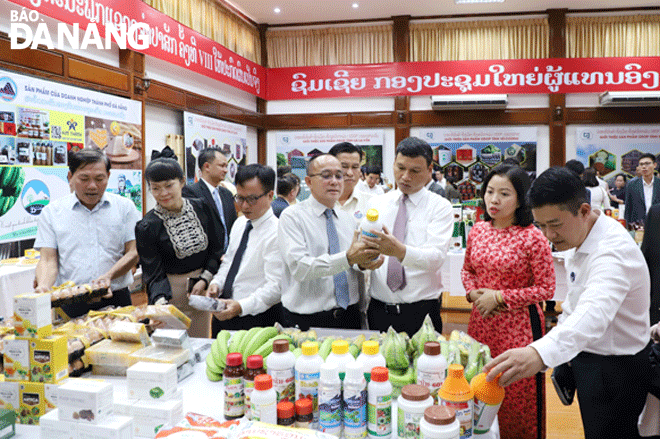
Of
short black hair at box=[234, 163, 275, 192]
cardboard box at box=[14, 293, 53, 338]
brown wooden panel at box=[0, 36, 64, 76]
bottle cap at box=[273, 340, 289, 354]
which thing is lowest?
bottle cap at box=[273, 340, 289, 354]

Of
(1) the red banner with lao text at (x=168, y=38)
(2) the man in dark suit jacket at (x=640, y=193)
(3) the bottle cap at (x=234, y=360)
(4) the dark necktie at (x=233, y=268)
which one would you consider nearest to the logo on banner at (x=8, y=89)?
(1) the red banner with lao text at (x=168, y=38)

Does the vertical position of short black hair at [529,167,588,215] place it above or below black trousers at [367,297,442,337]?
above

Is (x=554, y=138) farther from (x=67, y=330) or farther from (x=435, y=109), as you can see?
(x=67, y=330)

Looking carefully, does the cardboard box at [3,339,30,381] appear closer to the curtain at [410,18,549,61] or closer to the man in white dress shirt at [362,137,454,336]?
the man in white dress shirt at [362,137,454,336]

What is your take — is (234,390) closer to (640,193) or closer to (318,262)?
(318,262)

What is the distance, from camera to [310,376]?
1305 millimetres

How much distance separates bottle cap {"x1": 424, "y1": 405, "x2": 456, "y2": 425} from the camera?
108 cm

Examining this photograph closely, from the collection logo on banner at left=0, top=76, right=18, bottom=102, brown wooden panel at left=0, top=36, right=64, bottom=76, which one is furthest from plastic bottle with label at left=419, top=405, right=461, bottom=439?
brown wooden panel at left=0, top=36, right=64, bottom=76

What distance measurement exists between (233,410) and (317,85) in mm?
8713

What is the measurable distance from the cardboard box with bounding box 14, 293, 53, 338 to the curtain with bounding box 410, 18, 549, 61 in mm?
9182

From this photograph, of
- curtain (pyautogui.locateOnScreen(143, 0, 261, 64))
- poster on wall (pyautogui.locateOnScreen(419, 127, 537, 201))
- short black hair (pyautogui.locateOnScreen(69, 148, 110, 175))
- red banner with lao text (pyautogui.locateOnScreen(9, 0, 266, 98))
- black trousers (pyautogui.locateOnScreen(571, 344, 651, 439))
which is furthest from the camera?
poster on wall (pyautogui.locateOnScreen(419, 127, 537, 201))

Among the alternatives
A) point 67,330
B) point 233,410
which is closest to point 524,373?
point 233,410

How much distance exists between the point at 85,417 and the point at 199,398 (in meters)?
0.42

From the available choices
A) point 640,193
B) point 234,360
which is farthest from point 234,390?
point 640,193
